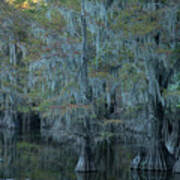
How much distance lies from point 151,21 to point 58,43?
3368 millimetres

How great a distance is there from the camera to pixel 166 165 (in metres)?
12.0

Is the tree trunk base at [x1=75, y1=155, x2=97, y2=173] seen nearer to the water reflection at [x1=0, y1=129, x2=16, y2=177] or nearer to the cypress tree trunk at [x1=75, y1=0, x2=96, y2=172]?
the cypress tree trunk at [x1=75, y1=0, x2=96, y2=172]

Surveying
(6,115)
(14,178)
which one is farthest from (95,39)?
(6,115)

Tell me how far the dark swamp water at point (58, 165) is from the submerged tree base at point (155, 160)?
462mm

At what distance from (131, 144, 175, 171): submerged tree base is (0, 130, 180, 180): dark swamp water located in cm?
46

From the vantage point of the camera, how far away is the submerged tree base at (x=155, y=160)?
468 inches

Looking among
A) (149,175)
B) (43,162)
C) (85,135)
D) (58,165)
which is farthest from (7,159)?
(149,175)

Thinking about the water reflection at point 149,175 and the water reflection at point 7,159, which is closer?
the water reflection at point 149,175

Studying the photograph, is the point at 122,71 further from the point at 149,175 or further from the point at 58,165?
the point at 58,165

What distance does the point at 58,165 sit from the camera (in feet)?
43.0

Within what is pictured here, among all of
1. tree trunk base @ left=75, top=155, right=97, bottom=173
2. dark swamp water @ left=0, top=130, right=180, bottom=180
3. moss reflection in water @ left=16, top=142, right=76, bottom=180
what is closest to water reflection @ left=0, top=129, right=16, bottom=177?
dark swamp water @ left=0, top=130, right=180, bottom=180

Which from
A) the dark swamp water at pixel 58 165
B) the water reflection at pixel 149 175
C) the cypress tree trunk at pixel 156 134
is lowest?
the water reflection at pixel 149 175

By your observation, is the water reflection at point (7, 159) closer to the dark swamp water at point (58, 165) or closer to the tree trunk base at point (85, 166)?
the dark swamp water at point (58, 165)

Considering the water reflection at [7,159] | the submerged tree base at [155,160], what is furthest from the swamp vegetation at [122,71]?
the water reflection at [7,159]
